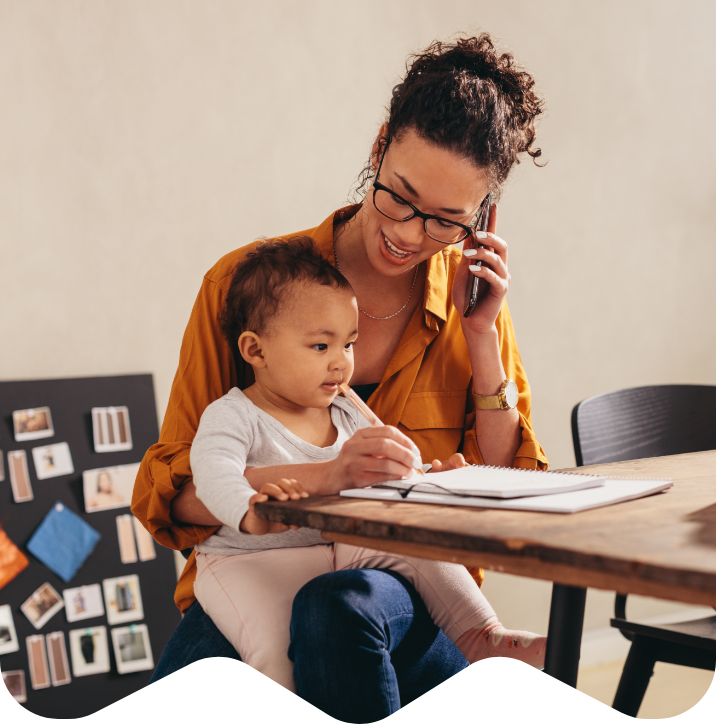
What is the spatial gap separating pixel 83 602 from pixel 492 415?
1451mm

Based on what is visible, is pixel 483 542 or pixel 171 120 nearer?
pixel 483 542

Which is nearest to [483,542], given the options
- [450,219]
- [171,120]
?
[450,219]

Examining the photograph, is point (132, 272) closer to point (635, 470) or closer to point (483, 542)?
point (635, 470)

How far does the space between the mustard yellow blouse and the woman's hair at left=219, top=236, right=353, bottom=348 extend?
0.08m

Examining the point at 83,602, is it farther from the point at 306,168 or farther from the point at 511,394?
Answer: the point at 306,168

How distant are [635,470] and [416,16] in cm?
223

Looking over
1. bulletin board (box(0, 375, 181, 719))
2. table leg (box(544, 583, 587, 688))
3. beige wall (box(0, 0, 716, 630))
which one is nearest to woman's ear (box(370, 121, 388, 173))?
table leg (box(544, 583, 587, 688))

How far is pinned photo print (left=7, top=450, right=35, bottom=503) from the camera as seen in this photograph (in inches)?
81.7

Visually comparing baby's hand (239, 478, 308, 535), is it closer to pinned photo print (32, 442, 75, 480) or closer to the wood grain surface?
the wood grain surface

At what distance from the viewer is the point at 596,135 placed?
3072 mm

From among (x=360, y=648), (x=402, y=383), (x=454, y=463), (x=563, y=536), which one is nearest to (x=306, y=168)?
(x=402, y=383)

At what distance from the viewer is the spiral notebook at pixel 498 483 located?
2.57 ft

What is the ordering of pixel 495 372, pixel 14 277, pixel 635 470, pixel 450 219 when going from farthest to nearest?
pixel 14 277 < pixel 495 372 < pixel 450 219 < pixel 635 470

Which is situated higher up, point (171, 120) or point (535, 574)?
point (171, 120)
